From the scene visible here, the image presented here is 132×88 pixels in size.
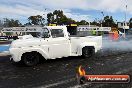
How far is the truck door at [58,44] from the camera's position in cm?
1209

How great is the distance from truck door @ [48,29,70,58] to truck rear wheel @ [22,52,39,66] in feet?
2.33

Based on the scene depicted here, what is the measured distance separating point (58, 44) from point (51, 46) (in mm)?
374

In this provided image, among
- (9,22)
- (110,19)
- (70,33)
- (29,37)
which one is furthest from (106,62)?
(9,22)

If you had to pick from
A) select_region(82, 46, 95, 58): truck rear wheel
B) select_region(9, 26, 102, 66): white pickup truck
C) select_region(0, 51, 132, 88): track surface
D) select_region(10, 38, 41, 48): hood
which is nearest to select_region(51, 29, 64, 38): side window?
select_region(9, 26, 102, 66): white pickup truck

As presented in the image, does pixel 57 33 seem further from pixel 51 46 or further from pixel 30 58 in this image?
pixel 30 58

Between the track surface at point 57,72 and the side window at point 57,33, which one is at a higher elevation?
the side window at point 57,33

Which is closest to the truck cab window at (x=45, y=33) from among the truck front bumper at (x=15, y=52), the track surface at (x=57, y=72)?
the track surface at (x=57, y=72)

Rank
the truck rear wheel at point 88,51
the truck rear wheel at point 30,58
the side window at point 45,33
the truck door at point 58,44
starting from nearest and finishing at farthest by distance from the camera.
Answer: the truck rear wheel at point 30,58 < the truck door at point 58,44 < the side window at point 45,33 < the truck rear wheel at point 88,51

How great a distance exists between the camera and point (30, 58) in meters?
11.6

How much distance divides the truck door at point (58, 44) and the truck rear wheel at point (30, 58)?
710 millimetres

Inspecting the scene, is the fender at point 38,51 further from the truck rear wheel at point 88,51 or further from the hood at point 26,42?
the truck rear wheel at point 88,51

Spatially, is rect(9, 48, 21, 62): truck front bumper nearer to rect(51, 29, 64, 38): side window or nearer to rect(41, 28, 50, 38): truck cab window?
rect(41, 28, 50, 38): truck cab window

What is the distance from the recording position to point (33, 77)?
927 cm

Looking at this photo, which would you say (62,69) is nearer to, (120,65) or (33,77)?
(33,77)
